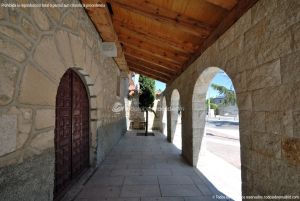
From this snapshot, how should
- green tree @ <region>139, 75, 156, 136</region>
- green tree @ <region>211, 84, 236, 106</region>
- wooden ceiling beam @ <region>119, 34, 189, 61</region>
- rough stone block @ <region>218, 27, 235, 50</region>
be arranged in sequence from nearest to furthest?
Result: rough stone block @ <region>218, 27, 235, 50</region> → wooden ceiling beam @ <region>119, 34, 189, 61</region> → green tree @ <region>139, 75, 156, 136</region> → green tree @ <region>211, 84, 236, 106</region>

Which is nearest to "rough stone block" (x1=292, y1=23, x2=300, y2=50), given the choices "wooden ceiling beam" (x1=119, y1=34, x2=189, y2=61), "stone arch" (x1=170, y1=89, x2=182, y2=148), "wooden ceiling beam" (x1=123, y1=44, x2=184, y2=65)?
"wooden ceiling beam" (x1=119, y1=34, x2=189, y2=61)

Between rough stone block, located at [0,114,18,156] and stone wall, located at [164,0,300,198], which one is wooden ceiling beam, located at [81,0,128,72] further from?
rough stone block, located at [0,114,18,156]

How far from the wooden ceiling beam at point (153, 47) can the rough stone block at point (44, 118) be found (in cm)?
282

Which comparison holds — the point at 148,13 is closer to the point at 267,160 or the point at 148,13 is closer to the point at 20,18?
the point at 20,18

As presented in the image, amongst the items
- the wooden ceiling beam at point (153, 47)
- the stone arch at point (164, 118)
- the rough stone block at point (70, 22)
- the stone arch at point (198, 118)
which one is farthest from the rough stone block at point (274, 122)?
the stone arch at point (164, 118)

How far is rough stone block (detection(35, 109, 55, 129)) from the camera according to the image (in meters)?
1.71

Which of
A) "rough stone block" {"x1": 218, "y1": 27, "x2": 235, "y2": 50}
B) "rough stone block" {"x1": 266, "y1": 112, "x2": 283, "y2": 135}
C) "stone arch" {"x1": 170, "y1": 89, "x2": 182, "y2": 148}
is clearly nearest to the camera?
"rough stone block" {"x1": 266, "y1": 112, "x2": 283, "y2": 135}

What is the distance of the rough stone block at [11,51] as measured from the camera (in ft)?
4.26

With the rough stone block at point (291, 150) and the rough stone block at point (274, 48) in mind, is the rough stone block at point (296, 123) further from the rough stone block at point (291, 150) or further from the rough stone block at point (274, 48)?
the rough stone block at point (274, 48)

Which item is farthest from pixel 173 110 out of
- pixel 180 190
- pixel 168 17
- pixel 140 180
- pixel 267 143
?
pixel 267 143

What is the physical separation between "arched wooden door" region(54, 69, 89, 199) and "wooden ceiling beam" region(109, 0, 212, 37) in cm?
127

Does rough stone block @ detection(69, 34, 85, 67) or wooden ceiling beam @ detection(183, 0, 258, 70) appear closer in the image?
wooden ceiling beam @ detection(183, 0, 258, 70)

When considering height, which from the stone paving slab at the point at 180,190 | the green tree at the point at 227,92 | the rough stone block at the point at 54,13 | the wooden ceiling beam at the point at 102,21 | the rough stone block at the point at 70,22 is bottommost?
the stone paving slab at the point at 180,190

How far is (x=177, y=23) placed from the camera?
283 centimetres
